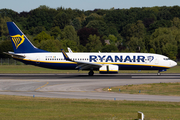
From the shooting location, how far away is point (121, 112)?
57.9ft

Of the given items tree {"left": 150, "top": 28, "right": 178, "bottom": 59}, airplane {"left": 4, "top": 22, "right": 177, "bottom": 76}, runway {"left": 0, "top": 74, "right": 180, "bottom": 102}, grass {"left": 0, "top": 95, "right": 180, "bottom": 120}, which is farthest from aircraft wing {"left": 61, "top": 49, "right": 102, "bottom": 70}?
tree {"left": 150, "top": 28, "right": 178, "bottom": 59}

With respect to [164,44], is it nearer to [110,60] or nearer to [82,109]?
[110,60]

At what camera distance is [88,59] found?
49156 mm

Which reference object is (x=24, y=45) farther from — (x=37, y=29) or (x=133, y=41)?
(x=37, y=29)

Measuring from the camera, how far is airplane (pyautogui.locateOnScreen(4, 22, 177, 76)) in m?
48.2

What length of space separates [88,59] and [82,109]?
3066 cm

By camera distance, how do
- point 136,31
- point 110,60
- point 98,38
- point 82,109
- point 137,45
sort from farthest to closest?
point 136,31 → point 98,38 → point 137,45 → point 110,60 → point 82,109

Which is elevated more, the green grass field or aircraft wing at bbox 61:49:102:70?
aircraft wing at bbox 61:49:102:70

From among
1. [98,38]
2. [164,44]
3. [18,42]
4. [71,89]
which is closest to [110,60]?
[18,42]

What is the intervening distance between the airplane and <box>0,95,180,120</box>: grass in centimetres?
2511

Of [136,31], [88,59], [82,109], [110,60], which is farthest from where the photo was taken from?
[136,31]

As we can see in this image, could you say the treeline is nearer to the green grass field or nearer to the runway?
the runway

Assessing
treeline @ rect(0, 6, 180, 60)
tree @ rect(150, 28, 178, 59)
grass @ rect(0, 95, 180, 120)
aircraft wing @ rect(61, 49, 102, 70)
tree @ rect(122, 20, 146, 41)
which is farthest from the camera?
tree @ rect(122, 20, 146, 41)

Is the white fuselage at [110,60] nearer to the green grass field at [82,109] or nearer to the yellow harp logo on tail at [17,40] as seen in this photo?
the yellow harp logo on tail at [17,40]
